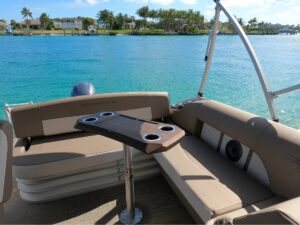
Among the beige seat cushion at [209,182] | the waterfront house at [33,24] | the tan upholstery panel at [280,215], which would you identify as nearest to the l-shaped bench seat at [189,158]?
the beige seat cushion at [209,182]

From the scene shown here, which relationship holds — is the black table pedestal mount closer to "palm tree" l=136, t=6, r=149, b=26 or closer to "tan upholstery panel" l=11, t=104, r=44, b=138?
"tan upholstery panel" l=11, t=104, r=44, b=138

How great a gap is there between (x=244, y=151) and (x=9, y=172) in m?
1.47

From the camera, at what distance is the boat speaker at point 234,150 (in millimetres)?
1878

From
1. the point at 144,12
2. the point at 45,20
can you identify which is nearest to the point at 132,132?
the point at 144,12

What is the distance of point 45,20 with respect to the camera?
59.8 meters

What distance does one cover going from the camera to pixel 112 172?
210 centimetres

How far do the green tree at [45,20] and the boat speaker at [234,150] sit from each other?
2557 inches

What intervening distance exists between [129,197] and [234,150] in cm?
86

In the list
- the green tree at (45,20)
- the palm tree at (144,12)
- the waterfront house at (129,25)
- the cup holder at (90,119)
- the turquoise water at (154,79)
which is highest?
the palm tree at (144,12)

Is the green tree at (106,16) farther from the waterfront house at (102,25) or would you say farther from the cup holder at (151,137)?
the cup holder at (151,137)

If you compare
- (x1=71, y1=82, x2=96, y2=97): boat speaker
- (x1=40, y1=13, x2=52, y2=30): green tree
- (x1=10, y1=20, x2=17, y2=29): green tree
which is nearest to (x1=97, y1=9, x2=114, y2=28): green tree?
(x1=40, y1=13, x2=52, y2=30): green tree

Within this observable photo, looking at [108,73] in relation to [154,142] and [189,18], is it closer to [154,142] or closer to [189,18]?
[154,142]

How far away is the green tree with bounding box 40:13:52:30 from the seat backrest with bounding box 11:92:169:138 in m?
64.1

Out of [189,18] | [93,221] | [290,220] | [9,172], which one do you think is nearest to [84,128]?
[9,172]
